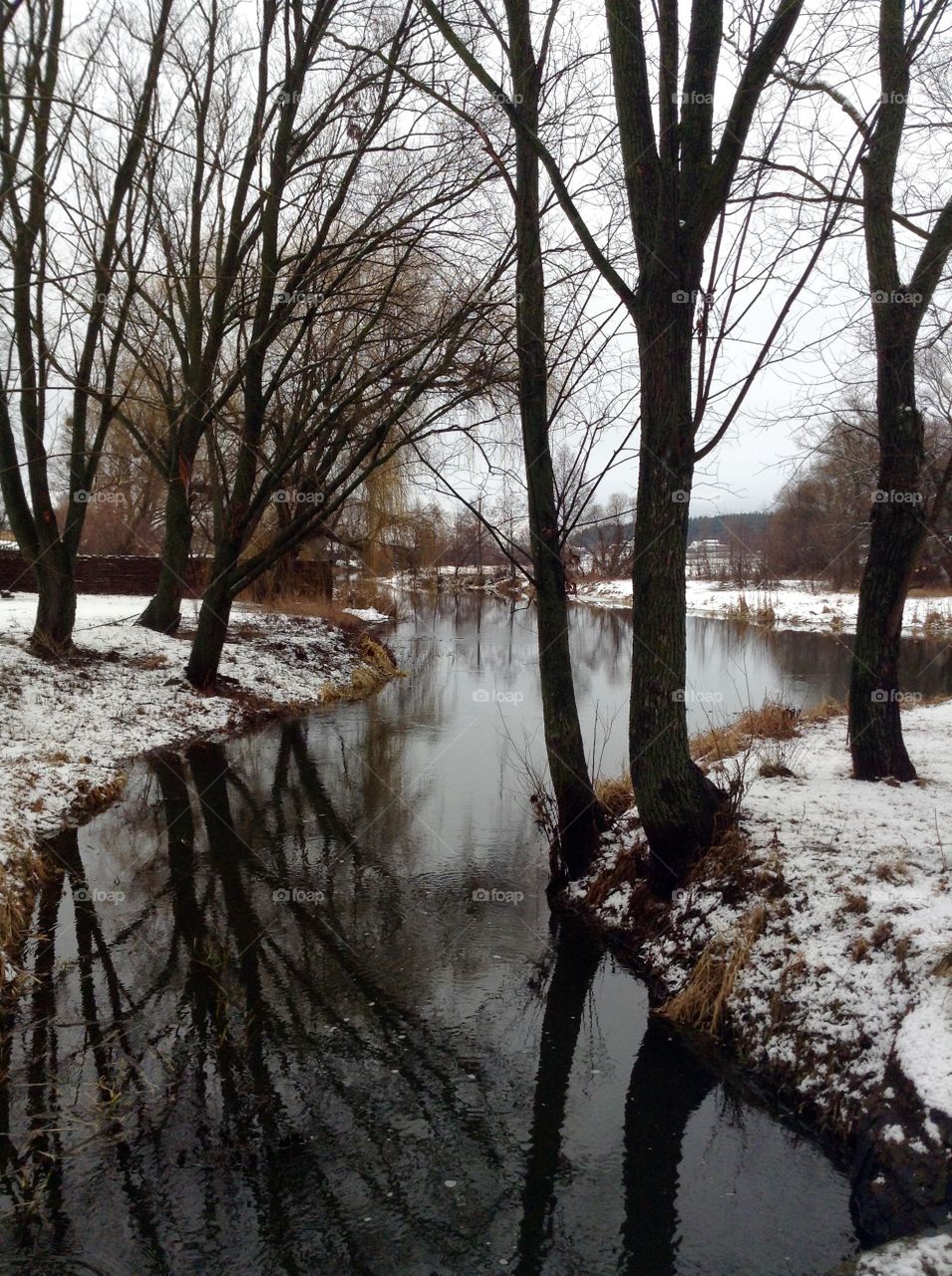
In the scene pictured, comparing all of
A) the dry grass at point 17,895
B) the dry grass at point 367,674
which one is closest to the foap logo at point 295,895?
the dry grass at point 17,895

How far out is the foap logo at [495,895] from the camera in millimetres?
6258

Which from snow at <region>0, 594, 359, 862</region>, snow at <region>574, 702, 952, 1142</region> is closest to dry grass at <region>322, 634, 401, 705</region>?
snow at <region>0, 594, 359, 862</region>

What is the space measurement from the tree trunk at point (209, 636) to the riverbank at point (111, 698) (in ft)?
0.78

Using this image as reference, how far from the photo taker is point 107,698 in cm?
1038

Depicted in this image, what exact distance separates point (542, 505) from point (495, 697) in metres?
8.20

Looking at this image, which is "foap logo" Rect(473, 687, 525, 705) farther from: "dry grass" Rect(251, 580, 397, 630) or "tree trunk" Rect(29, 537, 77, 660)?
"tree trunk" Rect(29, 537, 77, 660)

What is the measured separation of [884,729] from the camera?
637cm

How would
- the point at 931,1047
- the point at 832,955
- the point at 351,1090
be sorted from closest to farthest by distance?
the point at 931,1047 < the point at 351,1090 < the point at 832,955

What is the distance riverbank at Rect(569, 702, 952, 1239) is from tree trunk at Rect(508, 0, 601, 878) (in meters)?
0.38

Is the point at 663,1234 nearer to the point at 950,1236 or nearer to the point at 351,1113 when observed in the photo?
the point at 950,1236

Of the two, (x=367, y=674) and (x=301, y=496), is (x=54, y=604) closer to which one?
(x=301, y=496)

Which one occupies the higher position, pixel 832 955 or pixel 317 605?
pixel 317 605

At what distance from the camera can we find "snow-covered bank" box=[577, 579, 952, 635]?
2470 cm

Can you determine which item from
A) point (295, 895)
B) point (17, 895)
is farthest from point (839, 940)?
point (17, 895)
